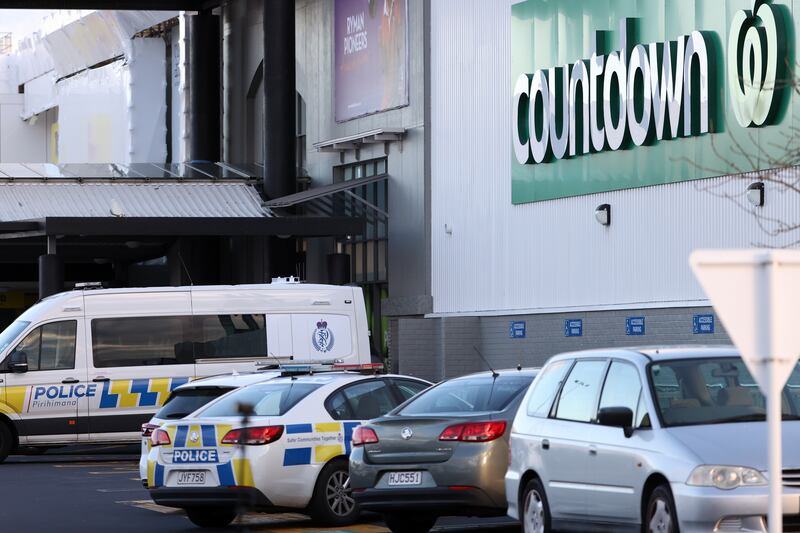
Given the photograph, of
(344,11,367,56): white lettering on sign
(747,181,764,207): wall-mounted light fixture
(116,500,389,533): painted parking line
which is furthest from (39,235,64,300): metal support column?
(116,500,389,533): painted parking line

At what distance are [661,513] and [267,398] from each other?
19.9 ft

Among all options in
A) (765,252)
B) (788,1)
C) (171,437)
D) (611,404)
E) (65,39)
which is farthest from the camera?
(65,39)

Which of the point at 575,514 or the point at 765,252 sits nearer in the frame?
the point at 765,252

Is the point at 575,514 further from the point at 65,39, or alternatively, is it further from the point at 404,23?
the point at 65,39

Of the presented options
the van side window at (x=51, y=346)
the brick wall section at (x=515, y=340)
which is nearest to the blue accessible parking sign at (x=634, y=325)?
Result: the brick wall section at (x=515, y=340)

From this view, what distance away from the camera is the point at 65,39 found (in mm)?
64188

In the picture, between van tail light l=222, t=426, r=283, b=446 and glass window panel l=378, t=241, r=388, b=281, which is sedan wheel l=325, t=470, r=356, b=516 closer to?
van tail light l=222, t=426, r=283, b=446

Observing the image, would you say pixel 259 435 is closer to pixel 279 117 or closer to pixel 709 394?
pixel 709 394

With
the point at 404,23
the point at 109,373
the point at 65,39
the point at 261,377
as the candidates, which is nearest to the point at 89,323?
the point at 109,373

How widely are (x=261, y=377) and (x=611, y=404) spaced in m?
7.06

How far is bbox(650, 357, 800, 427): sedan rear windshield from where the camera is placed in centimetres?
1120

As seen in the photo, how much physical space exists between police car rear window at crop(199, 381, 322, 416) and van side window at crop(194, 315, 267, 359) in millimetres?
10038

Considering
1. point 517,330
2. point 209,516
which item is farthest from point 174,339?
point 209,516

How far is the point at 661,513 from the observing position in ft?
35.2
